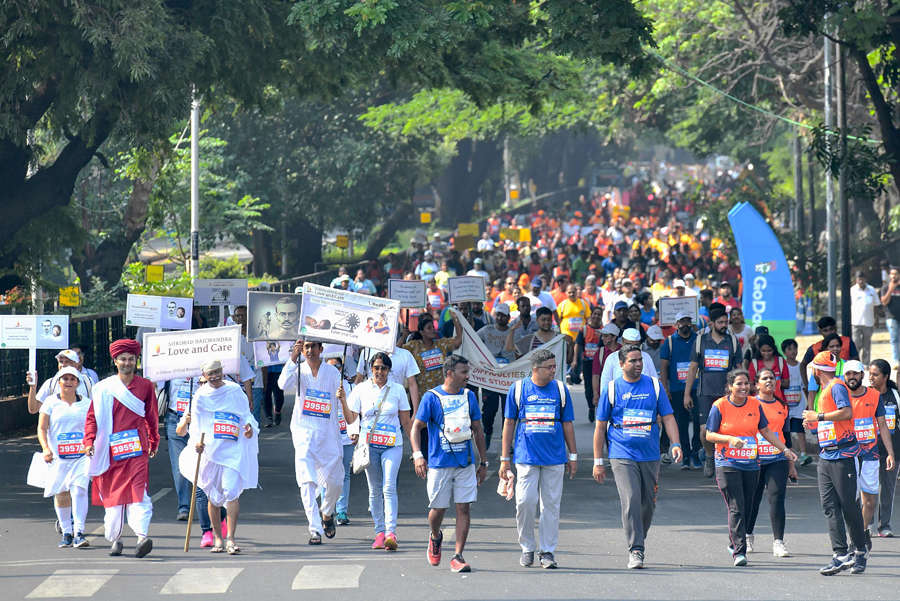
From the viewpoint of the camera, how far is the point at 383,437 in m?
11.5

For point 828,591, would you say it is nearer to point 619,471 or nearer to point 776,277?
point 619,471

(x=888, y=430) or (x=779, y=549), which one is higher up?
(x=888, y=430)

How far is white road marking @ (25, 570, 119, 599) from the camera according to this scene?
9961 mm

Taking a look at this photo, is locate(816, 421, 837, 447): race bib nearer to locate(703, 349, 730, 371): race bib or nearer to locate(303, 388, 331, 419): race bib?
locate(303, 388, 331, 419): race bib

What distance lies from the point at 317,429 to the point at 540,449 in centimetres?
224

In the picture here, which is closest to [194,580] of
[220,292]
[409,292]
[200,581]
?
[200,581]

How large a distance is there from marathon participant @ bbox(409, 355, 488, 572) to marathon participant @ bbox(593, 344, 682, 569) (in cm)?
96

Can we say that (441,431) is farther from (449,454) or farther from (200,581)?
(200,581)

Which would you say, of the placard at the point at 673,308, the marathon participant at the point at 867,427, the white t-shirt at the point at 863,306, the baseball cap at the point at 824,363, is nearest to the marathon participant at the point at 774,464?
the marathon participant at the point at 867,427

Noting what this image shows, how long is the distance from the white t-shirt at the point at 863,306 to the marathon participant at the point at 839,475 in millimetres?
14138

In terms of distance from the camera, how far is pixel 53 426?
12.1m

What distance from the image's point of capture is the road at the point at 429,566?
986 centimetres

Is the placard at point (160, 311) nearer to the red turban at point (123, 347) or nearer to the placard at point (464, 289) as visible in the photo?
the red turban at point (123, 347)

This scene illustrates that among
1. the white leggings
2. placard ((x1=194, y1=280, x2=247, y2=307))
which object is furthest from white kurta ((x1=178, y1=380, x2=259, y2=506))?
placard ((x1=194, y1=280, x2=247, y2=307))
